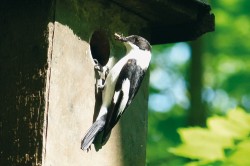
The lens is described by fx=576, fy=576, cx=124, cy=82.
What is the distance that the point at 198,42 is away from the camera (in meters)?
6.12

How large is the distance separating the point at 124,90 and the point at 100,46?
1.05 ft

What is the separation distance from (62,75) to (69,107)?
14cm

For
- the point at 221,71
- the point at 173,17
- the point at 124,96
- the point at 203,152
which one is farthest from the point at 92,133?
the point at 221,71

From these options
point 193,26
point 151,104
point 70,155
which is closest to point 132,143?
point 70,155

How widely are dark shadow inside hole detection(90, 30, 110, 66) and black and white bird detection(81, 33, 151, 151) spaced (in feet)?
0.23

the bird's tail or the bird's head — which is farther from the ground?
the bird's head

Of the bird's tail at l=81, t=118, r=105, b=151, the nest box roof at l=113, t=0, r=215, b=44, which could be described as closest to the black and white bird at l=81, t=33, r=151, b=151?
the bird's tail at l=81, t=118, r=105, b=151

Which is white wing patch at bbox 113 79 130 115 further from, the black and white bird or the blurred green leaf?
the blurred green leaf

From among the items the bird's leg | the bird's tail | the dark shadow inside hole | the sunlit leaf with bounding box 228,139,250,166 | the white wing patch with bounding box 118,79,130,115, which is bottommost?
the sunlit leaf with bounding box 228,139,250,166

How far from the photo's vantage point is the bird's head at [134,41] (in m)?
2.87

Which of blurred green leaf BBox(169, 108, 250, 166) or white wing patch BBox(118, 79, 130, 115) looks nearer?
blurred green leaf BBox(169, 108, 250, 166)

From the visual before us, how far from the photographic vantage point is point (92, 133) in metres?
2.57

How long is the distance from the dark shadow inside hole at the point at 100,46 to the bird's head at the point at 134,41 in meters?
0.07

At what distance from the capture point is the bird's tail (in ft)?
8.29
